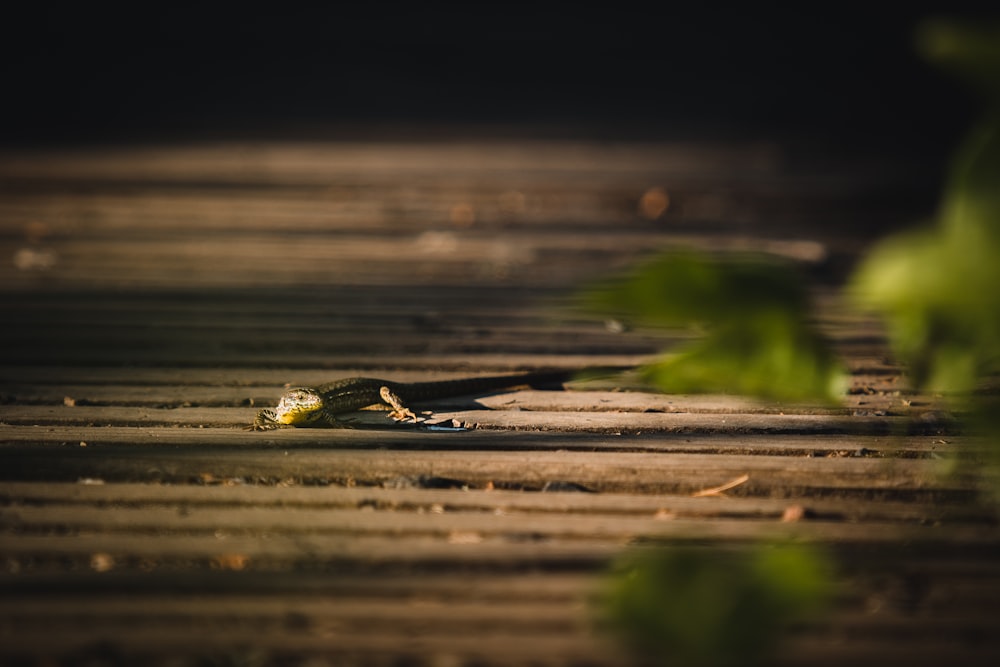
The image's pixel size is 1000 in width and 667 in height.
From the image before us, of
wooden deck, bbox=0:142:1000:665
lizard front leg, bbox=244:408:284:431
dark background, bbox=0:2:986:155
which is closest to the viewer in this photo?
wooden deck, bbox=0:142:1000:665

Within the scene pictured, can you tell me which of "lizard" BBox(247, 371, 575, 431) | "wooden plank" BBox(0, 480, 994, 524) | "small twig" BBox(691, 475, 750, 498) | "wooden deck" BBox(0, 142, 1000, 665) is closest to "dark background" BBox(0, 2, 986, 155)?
"wooden deck" BBox(0, 142, 1000, 665)

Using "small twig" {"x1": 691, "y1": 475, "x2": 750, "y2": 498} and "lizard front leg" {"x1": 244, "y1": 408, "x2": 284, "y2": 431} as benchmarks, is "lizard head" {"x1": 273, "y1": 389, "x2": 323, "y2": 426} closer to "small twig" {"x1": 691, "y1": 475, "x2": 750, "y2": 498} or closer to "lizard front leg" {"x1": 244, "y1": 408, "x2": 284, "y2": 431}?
"lizard front leg" {"x1": 244, "y1": 408, "x2": 284, "y2": 431}

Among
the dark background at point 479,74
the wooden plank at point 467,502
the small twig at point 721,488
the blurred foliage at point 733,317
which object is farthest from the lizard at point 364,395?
the dark background at point 479,74

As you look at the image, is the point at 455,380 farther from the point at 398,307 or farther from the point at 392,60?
the point at 392,60

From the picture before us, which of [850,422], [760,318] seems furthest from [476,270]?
[760,318]

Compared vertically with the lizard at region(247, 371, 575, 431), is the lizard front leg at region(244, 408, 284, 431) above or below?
below

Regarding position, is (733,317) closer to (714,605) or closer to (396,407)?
(714,605)
